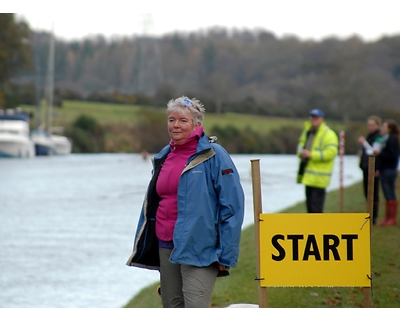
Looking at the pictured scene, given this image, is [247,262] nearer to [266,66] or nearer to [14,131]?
[14,131]

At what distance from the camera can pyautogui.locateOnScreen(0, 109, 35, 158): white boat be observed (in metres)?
62.8

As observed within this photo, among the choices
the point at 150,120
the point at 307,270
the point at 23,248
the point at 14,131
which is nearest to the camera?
the point at 307,270

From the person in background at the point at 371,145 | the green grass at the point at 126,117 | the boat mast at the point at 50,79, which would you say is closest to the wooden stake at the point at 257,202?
the person in background at the point at 371,145

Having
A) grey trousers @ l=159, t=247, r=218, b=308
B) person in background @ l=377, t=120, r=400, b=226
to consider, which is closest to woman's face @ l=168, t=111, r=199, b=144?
grey trousers @ l=159, t=247, r=218, b=308

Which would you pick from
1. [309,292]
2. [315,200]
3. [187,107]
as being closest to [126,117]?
[315,200]

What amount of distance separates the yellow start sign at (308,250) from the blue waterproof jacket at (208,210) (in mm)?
535

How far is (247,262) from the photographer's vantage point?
10516 millimetres

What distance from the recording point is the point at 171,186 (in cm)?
545

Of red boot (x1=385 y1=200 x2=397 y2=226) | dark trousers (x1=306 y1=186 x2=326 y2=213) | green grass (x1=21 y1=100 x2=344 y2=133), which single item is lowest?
green grass (x1=21 y1=100 x2=344 y2=133)

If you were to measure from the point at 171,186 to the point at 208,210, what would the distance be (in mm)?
304

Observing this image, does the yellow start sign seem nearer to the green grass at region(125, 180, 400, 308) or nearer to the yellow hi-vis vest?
the green grass at region(125, 180, 400, 308)

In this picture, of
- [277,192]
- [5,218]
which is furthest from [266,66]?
[5,218]

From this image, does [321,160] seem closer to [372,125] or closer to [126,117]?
[372,125]

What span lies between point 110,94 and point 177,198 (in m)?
104
